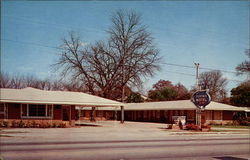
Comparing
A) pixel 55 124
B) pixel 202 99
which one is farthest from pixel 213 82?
pixel 55 124

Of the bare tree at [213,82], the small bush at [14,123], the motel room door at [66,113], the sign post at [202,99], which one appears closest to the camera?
the small bush at [14,123]

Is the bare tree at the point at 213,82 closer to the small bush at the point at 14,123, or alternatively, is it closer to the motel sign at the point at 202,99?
the motel sign at the point at 202,99

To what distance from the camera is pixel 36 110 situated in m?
31.8

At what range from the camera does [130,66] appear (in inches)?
1987

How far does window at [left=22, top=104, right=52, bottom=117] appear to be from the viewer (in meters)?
31.4

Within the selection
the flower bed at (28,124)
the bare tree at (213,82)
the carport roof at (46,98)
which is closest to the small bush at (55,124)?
the flower bed at (28,124)

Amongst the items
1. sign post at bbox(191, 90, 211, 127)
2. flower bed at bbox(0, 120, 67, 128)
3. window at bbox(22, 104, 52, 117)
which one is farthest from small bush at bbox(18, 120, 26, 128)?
sign post at bbox(191, 90, 211, 127)

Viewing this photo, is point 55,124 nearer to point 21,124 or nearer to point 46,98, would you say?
point 46,98

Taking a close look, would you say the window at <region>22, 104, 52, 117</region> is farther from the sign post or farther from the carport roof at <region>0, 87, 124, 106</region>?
the sign post

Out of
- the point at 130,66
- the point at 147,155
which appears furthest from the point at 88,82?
the point at 147,155

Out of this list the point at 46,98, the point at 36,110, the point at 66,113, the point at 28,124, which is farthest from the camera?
the point at 66,113

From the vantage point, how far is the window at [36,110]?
3138 cm

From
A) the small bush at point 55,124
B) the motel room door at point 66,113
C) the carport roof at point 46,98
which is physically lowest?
the small bush at point 55,124

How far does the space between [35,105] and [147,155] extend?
849 inches
